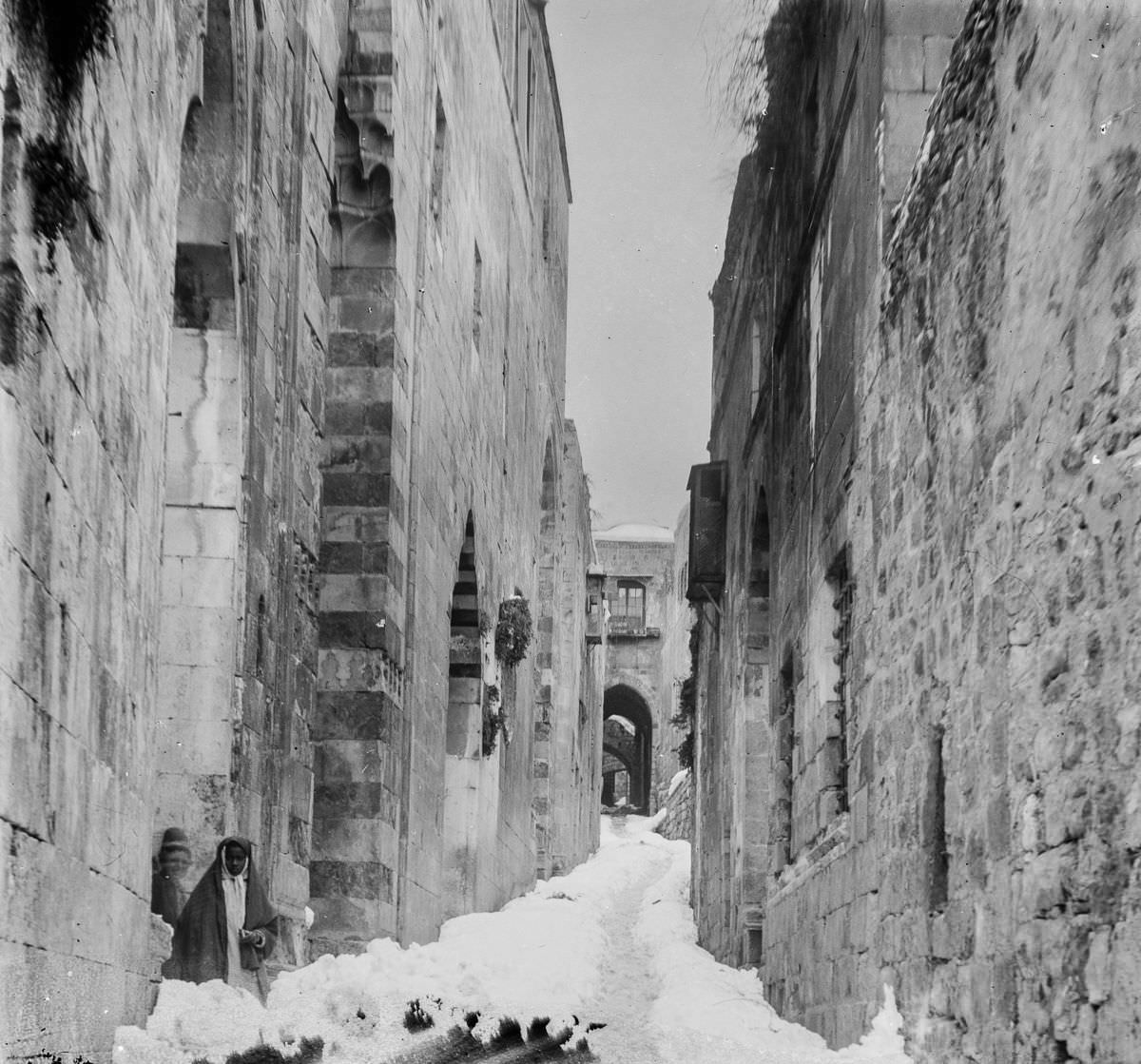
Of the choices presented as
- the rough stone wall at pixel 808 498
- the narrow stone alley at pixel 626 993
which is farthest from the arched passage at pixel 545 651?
the rough stone wall at pixel 808 498

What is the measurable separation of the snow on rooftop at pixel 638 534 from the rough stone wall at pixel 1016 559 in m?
42.3

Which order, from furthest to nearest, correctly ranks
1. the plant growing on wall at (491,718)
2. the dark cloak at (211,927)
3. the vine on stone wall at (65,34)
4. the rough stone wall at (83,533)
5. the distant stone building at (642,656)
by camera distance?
1. the distant stone building at (642,656)
2. the plant growing on wall at (491,718)
3. the dark cloak at (211,927)
4. the vine on stone wall at (65,34)
5. the rough stone wall at (83,533)

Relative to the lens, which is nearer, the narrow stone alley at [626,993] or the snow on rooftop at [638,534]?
the narrow stone alley at [626,993]

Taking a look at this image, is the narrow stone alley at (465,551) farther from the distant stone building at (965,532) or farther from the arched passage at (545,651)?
the arched passage at (545,651)

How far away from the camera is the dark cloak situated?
6.91 metres

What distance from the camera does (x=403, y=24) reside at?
11.2 metres

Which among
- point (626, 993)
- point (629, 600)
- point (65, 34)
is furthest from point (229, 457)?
point (629, 600)

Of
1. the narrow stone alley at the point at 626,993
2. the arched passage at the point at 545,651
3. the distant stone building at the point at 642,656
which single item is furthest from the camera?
the distant stone building at the point at 642,656

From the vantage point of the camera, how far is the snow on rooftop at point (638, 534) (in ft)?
163

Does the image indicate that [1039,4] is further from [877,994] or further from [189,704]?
[189,704]

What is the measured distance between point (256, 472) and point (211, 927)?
7.33ft

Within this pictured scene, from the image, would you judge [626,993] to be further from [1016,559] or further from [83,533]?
[83,533]

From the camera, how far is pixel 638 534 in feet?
166

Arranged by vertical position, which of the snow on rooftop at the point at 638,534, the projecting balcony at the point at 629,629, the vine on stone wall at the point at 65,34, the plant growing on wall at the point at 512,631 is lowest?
the vine on stone wall at the point at 65,34
